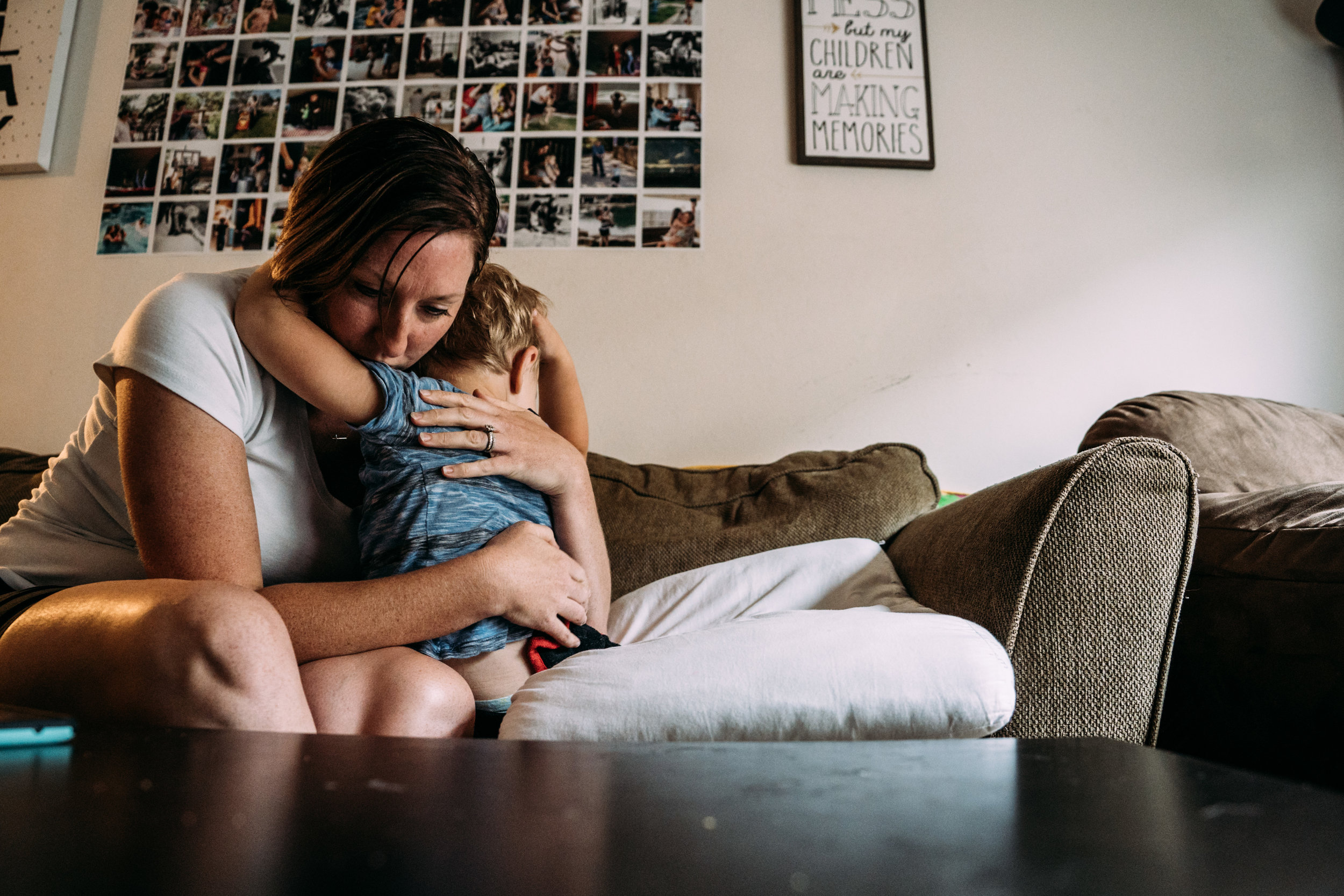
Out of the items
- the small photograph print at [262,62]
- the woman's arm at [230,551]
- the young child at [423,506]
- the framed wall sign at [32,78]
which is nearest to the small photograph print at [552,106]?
the small photograph print at [262,62]

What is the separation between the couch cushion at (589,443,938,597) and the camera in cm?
138

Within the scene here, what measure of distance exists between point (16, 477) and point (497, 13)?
1563mm

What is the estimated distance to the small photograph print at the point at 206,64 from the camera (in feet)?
6.70

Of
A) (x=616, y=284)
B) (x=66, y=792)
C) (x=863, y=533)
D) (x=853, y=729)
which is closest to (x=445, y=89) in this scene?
(x=616, y=284)

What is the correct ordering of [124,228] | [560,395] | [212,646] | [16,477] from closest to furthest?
[212,646]
[560,395]
[16,477]
[124,228]

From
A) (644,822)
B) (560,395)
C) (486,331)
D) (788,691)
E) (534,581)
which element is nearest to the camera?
(644,822)

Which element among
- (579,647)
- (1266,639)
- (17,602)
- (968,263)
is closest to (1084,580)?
(1266,639)

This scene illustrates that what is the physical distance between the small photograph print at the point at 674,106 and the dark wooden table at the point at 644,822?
6.23 feet

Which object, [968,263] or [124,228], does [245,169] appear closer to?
[124,228]

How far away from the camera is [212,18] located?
2.06 meters

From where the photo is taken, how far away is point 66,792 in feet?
0.77

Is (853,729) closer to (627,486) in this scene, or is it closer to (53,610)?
(53,610)

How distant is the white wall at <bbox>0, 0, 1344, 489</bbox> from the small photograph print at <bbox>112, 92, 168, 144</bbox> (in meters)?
0.08

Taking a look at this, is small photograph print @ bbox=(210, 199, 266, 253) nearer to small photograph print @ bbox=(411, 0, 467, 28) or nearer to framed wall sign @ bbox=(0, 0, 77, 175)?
framed wall sign @ bbox=(0, 0, 77, 175)
